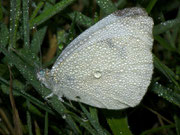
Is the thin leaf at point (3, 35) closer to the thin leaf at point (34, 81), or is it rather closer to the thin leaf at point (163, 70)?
the thin leaf at point (34, 81)

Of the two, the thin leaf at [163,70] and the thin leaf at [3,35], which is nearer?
the thin leaf at [163,70]

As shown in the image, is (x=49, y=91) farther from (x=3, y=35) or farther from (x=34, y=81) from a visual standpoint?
(x=3, y=35)

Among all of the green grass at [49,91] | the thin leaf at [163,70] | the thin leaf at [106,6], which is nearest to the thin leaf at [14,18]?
the green grass at [49,91]

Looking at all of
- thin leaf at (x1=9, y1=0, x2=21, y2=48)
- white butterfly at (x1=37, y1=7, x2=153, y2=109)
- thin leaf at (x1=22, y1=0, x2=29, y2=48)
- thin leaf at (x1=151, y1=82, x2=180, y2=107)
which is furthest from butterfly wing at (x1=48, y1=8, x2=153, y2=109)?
thin leaf at (x1=9, y1=0, x2=21, y2=48)


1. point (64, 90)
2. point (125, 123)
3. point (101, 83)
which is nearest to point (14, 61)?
point (64, 90)

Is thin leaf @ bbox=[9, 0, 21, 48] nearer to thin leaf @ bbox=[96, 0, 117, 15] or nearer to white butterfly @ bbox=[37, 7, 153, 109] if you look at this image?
white butterfly @ bbox=[37, 7, 153, 109]

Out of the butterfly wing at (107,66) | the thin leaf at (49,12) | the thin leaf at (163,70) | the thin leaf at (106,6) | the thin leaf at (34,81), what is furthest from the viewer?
the thin leaf at (49,12)
